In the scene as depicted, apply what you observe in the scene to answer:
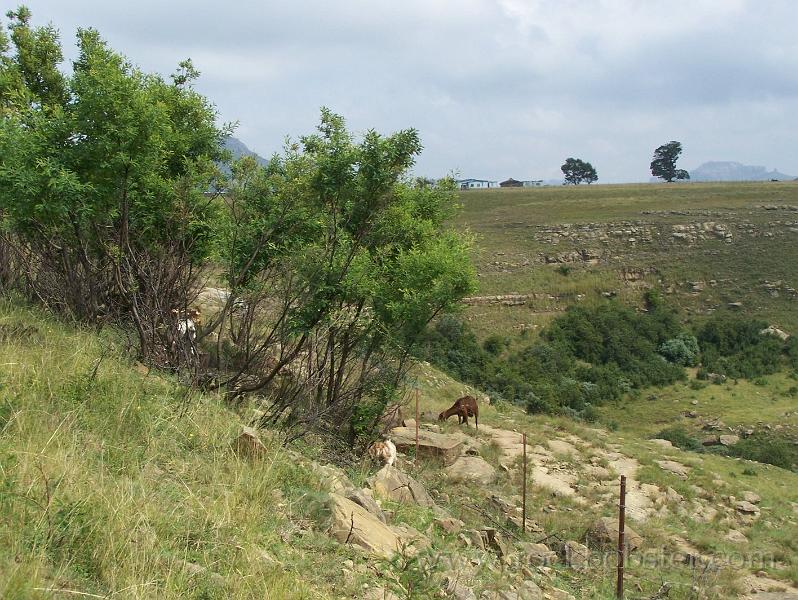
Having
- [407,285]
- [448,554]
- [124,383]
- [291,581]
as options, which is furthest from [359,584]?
[407,285]

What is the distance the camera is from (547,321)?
32.7 meters

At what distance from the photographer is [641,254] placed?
129 feet

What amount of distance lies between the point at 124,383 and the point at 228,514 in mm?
1968

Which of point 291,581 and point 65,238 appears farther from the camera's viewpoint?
point 65,238

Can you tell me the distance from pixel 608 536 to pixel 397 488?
3.43 metres

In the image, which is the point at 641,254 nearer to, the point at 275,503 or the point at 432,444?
the point at 432,444

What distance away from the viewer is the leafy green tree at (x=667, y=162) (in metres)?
74.6

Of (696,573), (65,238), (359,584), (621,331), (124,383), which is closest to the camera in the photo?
(359,584)

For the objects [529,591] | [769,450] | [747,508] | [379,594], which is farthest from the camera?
[769,450]

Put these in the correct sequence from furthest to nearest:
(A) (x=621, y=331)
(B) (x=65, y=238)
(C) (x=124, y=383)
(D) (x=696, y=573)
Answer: (A) (x=621, y=331)
(B) (x=65, y=238)
(D) (x=696, y=573)
(C) (x=124, y=383)

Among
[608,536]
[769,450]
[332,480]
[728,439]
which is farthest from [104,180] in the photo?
[728,439]

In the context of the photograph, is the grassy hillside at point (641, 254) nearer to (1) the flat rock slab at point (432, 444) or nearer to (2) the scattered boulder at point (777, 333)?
(2) the scattered boulder at point (777, 333)

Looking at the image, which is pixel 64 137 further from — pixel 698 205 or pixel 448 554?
pixel 698 205

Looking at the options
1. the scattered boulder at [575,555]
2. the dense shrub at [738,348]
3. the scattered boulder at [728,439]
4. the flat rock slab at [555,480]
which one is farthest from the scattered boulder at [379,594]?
the dense shrub at [738,348]
